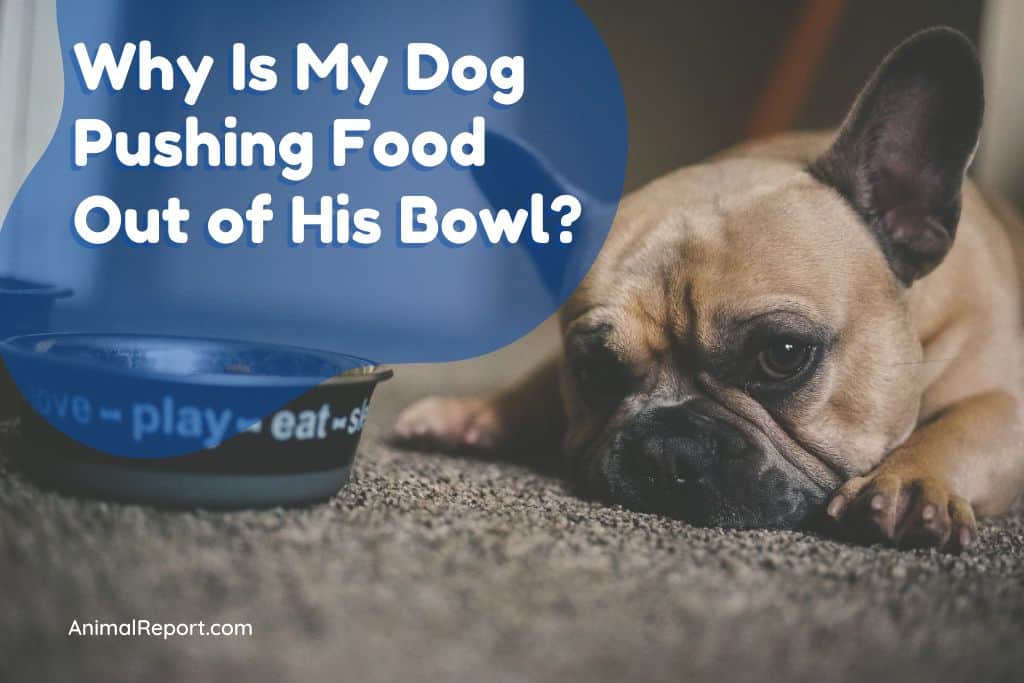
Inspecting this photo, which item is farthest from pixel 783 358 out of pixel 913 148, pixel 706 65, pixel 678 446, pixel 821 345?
pixel 706 65

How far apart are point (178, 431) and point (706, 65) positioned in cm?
219

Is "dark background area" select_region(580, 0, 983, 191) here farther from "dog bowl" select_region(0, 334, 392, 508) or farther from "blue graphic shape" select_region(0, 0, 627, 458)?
"dog bowl" select_region(0, 334, 392, 508)

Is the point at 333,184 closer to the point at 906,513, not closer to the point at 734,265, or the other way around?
the point at 734,265

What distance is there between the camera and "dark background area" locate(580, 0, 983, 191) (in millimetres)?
2465

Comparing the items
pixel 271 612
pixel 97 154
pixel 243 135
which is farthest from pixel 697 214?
pixel 243 135

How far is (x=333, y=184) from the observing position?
2.08 metres

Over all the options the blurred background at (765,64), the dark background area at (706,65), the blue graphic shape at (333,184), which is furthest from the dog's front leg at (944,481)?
the dark background area at (706,65)

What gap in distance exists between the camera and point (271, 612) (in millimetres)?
563

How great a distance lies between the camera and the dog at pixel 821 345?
0.94 metres

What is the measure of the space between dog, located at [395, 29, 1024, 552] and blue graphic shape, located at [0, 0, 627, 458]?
0.18 m

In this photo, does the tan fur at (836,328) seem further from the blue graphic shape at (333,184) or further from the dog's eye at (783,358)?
the blue graphic shape at (333,184)

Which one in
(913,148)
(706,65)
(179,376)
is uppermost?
(706,65)

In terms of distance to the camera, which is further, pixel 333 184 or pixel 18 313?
pixel 333 184

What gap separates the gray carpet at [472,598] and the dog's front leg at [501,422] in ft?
1.47
